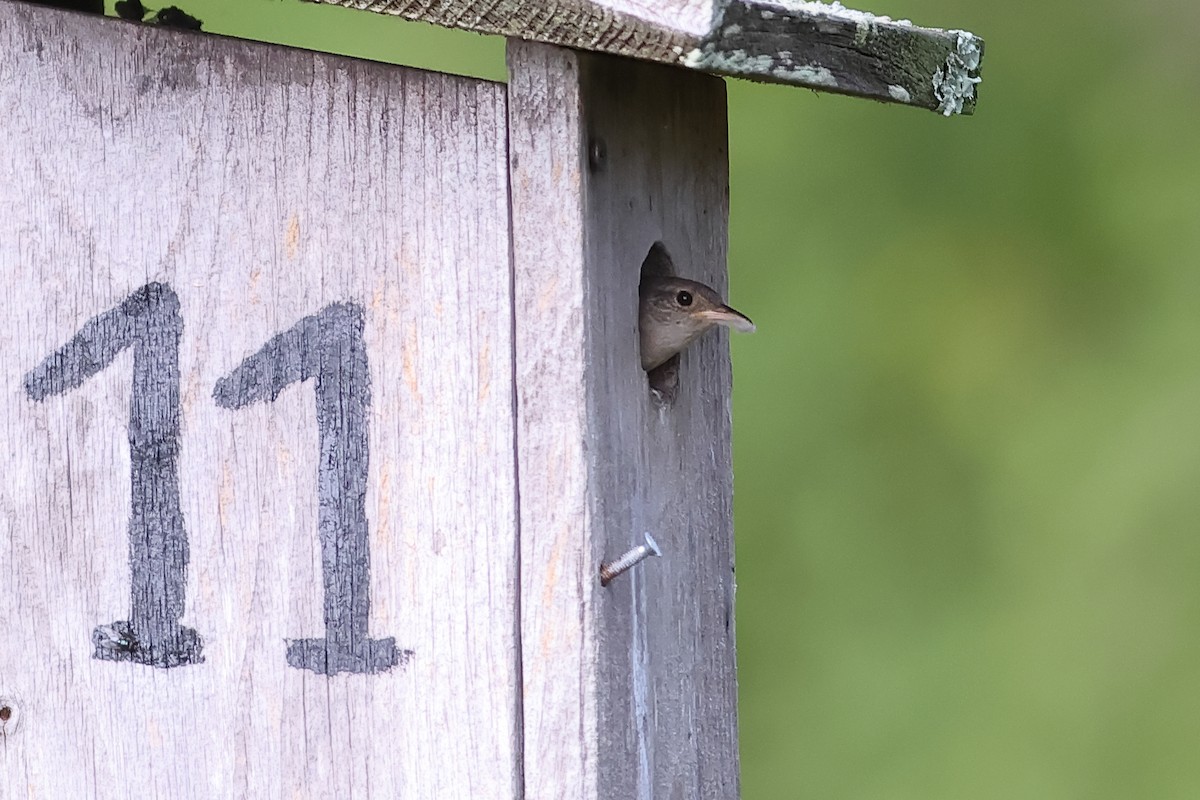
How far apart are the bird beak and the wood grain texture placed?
0.90 feet

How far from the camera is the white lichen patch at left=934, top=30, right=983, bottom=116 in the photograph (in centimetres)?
195

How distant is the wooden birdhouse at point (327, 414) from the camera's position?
73.4 inches

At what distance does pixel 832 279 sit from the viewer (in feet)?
12.3

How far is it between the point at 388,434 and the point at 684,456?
371 millimetres

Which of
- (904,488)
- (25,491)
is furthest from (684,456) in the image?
(904,488)

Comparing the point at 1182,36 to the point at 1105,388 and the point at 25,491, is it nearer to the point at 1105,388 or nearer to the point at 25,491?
the point at 1105,388

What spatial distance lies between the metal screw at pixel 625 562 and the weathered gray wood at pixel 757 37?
468 mm

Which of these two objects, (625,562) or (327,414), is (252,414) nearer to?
(327,414)

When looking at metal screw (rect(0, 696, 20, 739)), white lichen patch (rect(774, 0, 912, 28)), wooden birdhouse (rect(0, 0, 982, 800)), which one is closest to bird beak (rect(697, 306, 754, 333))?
wooden birdhouse (rect(0, 0, 982, 800))

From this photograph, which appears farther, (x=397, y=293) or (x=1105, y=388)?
(x=1105, y=388)

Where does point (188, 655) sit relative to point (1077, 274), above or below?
below

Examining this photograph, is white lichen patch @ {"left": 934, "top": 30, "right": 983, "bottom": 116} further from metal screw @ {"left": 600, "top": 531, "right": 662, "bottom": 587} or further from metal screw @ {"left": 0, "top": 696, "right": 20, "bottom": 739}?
metal screw @ {"left": 0, "top": 696, "right": 20, "bottom": 739}

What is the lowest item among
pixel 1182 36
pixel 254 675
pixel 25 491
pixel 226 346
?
Result: pixel 254 675

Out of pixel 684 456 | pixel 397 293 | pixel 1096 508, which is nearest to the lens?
pixel 397 293
